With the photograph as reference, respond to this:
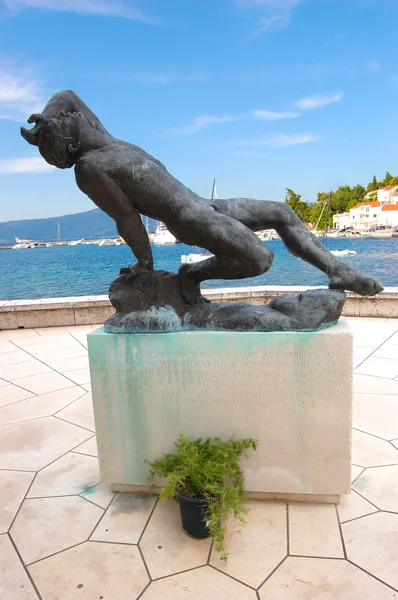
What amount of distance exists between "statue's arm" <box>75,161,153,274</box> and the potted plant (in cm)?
114

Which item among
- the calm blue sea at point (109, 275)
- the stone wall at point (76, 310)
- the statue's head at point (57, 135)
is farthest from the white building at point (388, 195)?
the statue's head at point (57, 135)

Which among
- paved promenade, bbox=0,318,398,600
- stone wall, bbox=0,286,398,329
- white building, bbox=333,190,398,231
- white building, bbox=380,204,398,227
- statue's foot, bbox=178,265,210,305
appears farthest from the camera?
white building, bbox=333,190,398,231

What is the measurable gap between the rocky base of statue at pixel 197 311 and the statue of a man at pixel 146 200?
0.20 metres

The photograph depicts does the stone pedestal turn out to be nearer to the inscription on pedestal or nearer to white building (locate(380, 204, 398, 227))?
the inscription on pedestal

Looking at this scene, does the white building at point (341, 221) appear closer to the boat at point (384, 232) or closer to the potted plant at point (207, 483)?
the boat at point (384, 232)

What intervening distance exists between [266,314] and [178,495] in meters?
1.04

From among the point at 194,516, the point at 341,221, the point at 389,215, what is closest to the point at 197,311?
the point at 194,516

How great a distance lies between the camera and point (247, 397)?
241 cm

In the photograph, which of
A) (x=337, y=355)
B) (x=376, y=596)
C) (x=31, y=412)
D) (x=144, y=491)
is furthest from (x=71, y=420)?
(x=376, y=596)

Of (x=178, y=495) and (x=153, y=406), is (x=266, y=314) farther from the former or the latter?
(x=178, y=495)

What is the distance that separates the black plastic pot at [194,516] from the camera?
211cm

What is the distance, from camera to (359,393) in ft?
13.2

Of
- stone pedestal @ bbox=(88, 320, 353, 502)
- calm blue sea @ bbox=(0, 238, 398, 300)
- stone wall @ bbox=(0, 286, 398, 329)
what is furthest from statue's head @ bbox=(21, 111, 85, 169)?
calm blue sea @ bbox=(0, 238, 398, 300)

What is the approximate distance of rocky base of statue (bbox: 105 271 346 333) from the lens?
2369 mm
